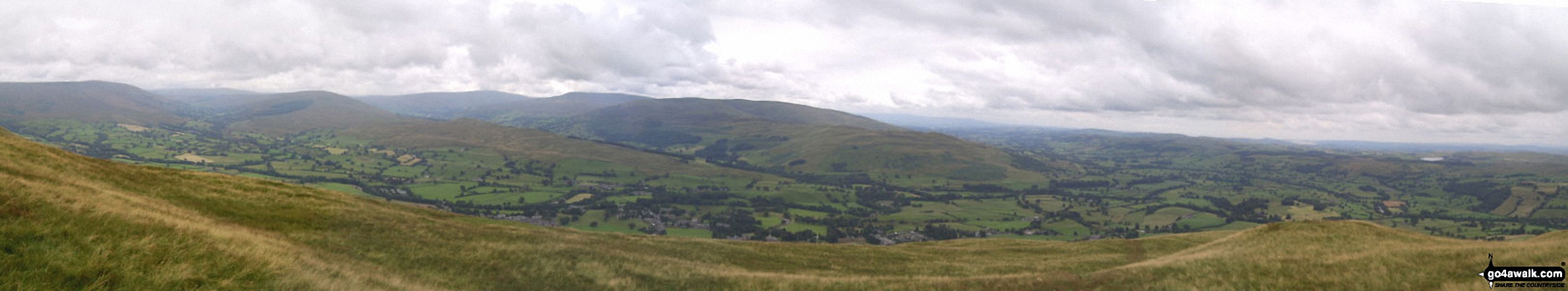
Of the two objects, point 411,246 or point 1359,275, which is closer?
point 1359,275

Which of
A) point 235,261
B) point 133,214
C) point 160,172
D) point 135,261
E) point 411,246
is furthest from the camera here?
point 160,172

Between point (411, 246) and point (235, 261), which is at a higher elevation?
point (235, 261)

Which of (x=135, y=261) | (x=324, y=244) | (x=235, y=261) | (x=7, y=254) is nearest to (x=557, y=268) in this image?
(x=324, y=244)

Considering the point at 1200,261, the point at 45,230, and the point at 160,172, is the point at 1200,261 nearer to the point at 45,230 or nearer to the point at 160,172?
the point at 45,230

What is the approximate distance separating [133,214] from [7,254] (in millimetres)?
7606

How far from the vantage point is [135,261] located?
15266mm

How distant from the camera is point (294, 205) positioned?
37.8 m

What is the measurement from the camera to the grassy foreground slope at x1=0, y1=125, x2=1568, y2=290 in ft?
52.9

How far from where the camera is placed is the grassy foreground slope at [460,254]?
635 inches

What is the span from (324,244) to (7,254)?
638 inches

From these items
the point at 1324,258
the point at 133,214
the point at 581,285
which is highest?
the point at 133,214

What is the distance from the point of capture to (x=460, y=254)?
30.6 meters

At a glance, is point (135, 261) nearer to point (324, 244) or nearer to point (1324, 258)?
point (324, 244)

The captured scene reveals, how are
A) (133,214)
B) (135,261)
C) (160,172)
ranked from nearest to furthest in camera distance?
1. (135,261)
2. (133,214)
3. (160,172)
